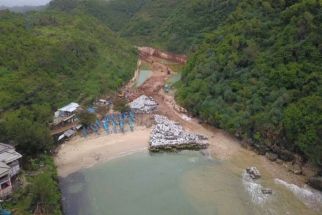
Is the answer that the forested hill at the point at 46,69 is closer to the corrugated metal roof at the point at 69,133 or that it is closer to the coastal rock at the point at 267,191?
the corrugated metal roof at the point at 69,133

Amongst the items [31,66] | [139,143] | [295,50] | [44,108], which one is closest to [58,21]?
[31,66]

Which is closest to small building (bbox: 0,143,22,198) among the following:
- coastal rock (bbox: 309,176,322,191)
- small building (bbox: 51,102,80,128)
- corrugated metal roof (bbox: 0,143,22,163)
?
corrugated metal roof (bbox: 0,143,22,163)

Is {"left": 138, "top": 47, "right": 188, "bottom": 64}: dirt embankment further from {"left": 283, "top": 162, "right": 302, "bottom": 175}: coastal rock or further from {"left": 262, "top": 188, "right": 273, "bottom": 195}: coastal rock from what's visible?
{"left": 262, "top": 188, "right": 273, "bottom": 195}: coastal rock

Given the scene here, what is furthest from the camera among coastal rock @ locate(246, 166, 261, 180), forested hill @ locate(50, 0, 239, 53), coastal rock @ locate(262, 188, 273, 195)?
forested hill @ locate(50, 0, 239, 53)

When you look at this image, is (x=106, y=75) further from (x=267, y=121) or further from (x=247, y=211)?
(x=247, y=211)

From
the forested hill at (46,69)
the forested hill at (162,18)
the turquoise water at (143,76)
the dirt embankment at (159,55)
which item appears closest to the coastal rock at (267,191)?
the forested hill at (46,69)

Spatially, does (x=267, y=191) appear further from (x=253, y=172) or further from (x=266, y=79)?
(x=266, y=79)
